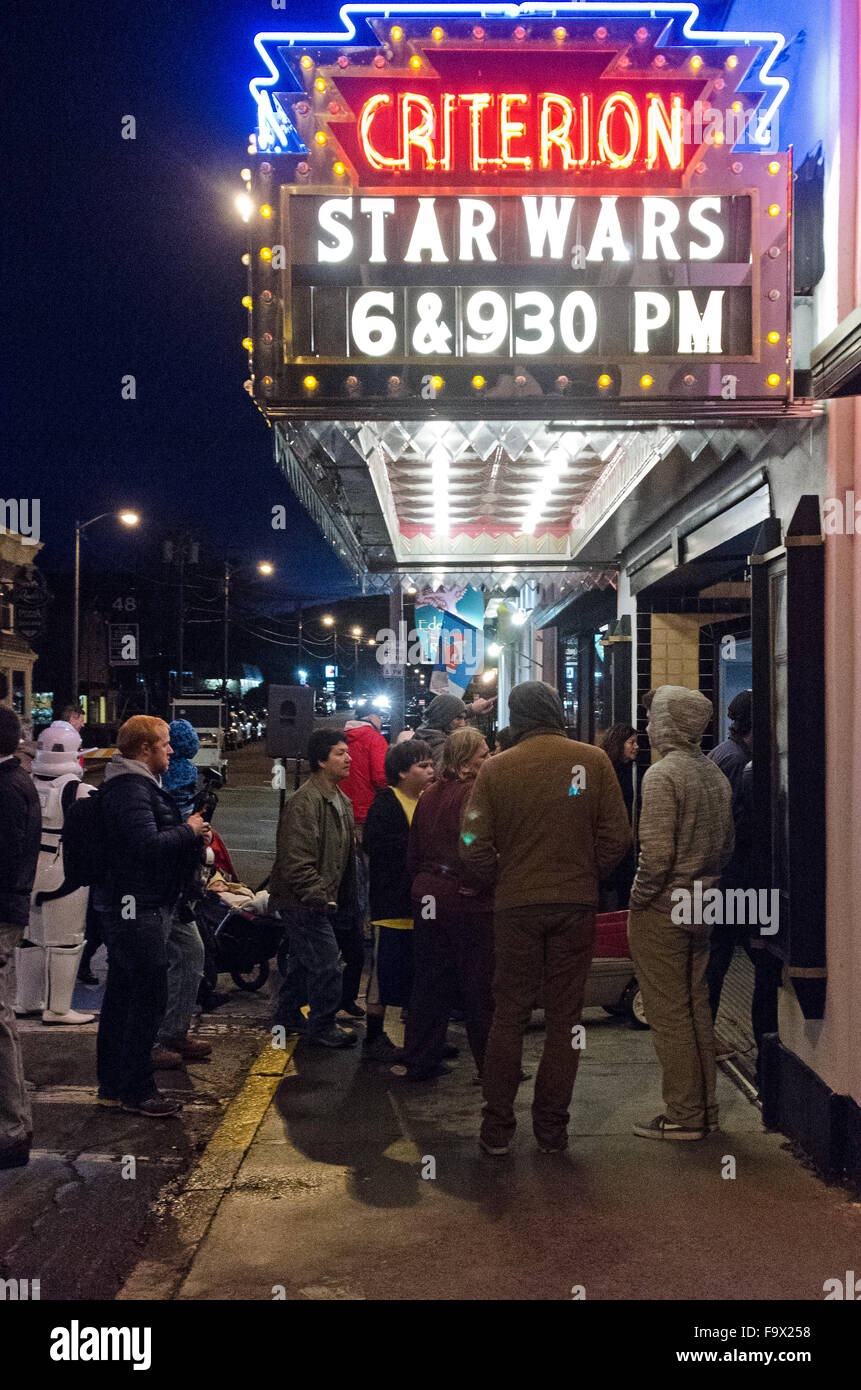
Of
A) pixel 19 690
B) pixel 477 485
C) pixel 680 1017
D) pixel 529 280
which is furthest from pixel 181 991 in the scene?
pixel 19 690

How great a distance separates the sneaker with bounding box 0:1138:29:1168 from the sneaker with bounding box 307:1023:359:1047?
2278mm

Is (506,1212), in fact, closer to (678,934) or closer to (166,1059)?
(678,934)

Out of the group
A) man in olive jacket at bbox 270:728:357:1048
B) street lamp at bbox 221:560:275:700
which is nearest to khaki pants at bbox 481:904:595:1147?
man in olive jacket at bbox 270:728:357:1048

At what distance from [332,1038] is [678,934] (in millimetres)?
2646

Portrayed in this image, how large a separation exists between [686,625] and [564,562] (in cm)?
154

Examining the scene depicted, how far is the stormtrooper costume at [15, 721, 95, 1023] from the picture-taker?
7242mm

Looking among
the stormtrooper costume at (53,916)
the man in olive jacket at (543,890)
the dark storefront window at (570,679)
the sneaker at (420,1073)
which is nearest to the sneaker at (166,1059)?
the stormtrooper costume at (53,916)

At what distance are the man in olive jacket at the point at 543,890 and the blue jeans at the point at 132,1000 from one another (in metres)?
1.70

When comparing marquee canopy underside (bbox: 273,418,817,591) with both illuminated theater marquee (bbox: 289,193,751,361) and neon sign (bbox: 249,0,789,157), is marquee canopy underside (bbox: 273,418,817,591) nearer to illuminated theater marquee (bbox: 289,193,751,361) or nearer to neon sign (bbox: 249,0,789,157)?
illuminated theater marquee (bbox: 289,193,751,361)

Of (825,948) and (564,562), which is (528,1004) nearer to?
(825,948)

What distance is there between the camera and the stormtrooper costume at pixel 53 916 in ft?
23.8

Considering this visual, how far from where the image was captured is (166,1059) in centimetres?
660

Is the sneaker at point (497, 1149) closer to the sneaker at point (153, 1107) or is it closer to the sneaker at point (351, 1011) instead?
the sneaker at point (153, 1107)
